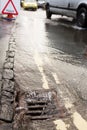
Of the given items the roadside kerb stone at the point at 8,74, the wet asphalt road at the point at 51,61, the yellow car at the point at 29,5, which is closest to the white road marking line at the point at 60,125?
the wet asphalt road at the point at 51,61

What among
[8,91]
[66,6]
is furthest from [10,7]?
[8,91]

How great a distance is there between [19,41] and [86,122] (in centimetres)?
640

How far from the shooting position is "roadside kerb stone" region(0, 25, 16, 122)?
453cm

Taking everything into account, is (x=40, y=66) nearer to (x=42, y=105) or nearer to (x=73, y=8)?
(x=42, y=105)

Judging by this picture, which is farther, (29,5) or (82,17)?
(29,5)

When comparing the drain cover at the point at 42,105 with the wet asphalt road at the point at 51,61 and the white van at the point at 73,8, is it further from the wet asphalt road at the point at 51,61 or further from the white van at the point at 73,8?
the white van at the point at 73,8

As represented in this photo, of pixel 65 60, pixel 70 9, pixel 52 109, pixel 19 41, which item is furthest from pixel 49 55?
pixel 70 9

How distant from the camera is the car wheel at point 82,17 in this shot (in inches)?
597

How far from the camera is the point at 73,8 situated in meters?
16.1

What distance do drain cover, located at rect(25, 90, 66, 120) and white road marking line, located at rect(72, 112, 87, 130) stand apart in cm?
23

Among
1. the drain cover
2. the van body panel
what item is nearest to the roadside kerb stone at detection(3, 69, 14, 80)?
the drain cover

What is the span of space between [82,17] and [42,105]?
35.4 feet

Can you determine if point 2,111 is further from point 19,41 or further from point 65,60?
point 19,41

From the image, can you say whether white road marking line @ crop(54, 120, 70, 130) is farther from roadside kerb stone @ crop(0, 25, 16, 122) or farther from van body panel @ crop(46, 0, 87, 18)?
van body panel @ crop(46, 0, 87, 18)
